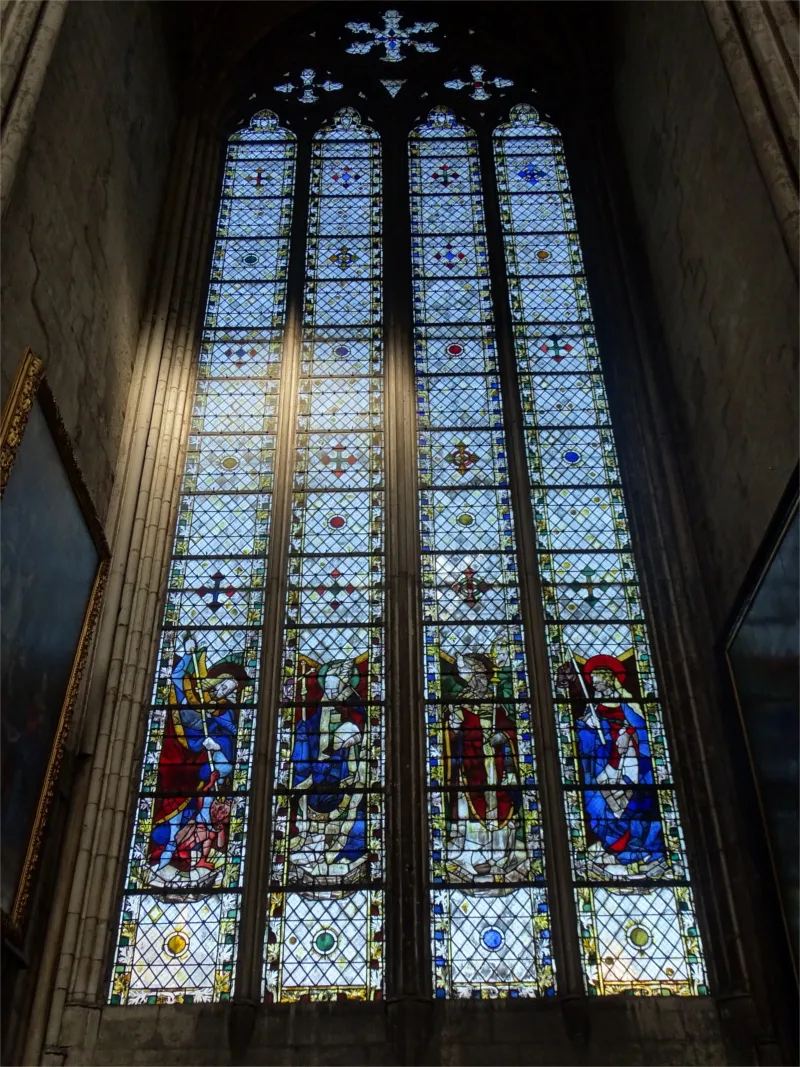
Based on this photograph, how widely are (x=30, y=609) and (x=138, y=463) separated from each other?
248cm

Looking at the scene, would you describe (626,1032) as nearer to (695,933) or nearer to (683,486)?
(695,933)

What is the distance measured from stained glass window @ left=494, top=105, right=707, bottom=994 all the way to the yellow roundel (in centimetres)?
245

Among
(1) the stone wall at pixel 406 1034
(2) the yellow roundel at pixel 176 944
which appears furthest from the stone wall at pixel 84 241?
(2) the yellow roundel at pixel 176 944

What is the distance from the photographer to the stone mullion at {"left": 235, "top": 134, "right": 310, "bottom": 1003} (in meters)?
7.39

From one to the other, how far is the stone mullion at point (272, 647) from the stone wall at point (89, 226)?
1297 millimetres

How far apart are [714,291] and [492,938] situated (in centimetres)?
490

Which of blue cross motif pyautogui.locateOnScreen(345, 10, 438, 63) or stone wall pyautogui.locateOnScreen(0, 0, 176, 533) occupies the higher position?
blue cross motif pyautogui.locateOnScreen(345, 10, 438, 63)

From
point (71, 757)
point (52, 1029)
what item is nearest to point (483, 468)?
point (71, 757)

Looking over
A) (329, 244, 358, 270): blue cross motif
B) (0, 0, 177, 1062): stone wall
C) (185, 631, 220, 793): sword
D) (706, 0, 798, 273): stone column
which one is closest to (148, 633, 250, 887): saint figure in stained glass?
(185, 631, 220, 793): sword

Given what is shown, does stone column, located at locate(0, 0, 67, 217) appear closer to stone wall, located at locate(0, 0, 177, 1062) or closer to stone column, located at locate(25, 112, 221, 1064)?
stone wall, located at locate(0, 0, 177, 1062)

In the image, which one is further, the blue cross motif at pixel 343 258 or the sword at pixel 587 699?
the blue cross motif at pixel 343 258

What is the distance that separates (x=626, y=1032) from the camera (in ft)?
23.0

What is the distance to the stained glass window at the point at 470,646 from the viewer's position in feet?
24.4

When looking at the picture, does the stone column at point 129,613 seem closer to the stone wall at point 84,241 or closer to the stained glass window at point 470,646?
the stone wall at point 84,241
